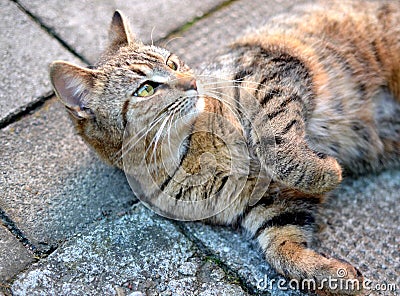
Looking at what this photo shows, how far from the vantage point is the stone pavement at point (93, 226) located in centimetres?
269

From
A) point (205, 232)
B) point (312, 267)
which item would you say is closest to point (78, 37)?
point (205, 232)

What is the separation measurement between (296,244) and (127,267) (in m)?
0.88

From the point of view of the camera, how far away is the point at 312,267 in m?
2.56

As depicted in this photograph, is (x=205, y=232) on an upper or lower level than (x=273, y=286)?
upper

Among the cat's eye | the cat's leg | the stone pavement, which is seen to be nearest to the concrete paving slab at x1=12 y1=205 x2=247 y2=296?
the stone pavement

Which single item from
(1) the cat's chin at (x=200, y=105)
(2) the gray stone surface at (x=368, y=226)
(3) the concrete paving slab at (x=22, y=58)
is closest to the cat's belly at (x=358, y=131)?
(2) the gray stone surface at (x=368, y=226)

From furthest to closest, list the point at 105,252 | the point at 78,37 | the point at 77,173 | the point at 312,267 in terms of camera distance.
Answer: the point at 78,37 < the point at 77,173 < the point at 105,252 < the point at 312,267

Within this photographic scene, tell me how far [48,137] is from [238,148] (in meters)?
1.25

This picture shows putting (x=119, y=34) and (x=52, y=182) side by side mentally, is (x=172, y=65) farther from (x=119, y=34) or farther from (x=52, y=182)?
(x=52, y=182)

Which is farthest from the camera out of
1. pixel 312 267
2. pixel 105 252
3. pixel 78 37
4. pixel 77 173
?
pixel 78 37

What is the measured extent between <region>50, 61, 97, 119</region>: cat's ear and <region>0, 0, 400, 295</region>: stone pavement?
582 mm

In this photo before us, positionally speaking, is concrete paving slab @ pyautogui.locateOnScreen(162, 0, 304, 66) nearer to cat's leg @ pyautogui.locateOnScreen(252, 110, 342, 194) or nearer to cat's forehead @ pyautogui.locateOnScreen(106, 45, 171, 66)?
cat's forehead @ pyautogui.locateOnScreen(106, 45, 171, 66)

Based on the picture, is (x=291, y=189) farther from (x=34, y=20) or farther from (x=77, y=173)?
(x=34, y=20)

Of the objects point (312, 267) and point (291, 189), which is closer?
point (312, 267)
